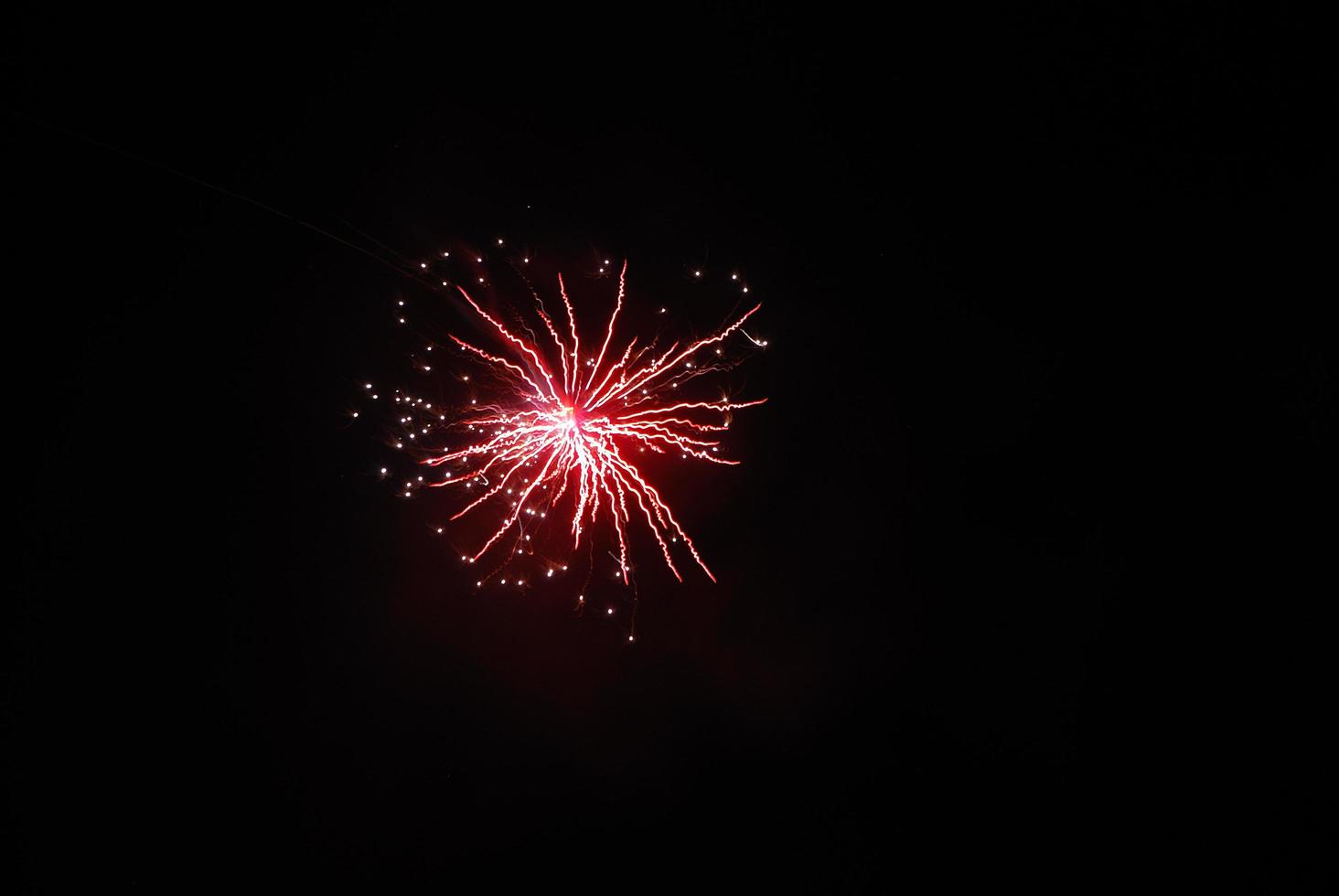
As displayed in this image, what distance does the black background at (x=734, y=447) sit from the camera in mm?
1836

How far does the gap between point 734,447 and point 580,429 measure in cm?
46

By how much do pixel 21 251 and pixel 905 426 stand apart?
2.71 m

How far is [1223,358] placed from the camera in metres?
1.82

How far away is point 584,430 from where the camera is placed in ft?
6.27

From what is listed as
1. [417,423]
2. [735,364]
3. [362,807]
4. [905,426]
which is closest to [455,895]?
[362,807]

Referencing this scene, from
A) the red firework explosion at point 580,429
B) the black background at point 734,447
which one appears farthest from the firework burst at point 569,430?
the black background at point 734,447

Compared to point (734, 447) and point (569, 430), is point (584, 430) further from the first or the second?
point (734, 447)

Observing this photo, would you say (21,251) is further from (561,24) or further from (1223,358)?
(1223,358)

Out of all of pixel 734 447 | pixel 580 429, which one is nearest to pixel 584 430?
pixel 580 429

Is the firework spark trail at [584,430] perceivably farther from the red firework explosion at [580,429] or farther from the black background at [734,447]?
the black background at [734,447]

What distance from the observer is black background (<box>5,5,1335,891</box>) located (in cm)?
184

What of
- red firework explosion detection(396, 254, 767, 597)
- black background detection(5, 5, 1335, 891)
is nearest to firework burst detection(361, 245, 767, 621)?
red firework explosion detection(396, 254, 767, 597)

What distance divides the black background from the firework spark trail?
13 cm

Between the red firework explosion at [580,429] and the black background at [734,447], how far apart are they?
4.8 inches
